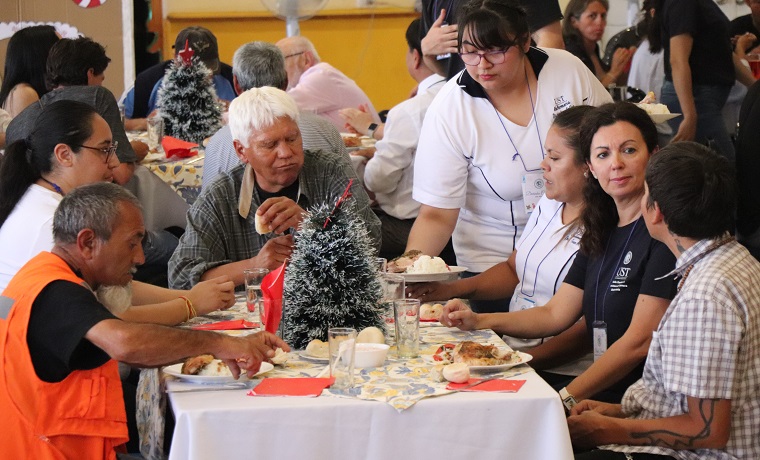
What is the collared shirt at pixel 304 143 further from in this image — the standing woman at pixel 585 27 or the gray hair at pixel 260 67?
the standing woman at pixel 585 27

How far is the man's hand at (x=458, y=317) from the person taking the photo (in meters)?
2.70

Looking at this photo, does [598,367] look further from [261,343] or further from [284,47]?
[284,47]

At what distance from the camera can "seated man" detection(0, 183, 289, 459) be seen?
210cm

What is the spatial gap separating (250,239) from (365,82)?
632 centimetres

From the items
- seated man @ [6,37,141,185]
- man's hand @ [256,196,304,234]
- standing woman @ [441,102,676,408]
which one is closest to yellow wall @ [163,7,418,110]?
seated man @ [6,37,141,185]

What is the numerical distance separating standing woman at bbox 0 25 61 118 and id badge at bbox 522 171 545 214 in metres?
3.37

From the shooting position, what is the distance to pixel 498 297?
11.3 feet

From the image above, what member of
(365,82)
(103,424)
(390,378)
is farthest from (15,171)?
(365,82)

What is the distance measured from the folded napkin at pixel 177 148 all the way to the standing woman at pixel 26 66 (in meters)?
0.93

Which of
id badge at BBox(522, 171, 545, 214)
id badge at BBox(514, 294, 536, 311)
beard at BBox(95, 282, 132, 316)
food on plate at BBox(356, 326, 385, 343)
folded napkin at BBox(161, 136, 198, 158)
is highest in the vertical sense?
folded napkin at BBox(161, 136, 198, 158)

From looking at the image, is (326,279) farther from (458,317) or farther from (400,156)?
(400,156)

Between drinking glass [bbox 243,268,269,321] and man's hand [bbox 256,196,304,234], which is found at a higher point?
man's hand [bbox 256,196,304,234]

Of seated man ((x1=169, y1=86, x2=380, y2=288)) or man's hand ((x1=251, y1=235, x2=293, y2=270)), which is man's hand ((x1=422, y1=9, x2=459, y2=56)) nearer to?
seated man ((x1=169, y1=86, x2=380, y2=288))

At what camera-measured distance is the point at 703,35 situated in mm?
5875
